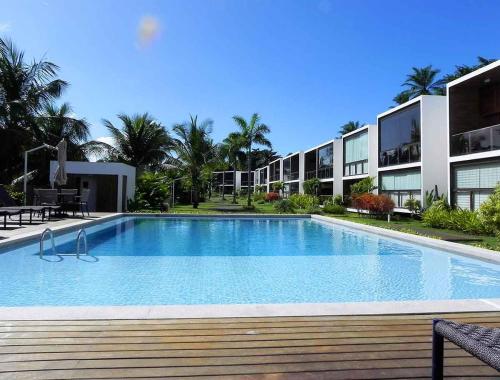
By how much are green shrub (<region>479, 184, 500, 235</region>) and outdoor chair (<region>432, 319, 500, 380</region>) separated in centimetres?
1138

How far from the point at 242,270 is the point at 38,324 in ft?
16.3

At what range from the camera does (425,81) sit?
3844 centimetres

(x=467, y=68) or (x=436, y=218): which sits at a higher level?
(x=467, y=68)

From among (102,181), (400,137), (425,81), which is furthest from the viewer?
(425,81)

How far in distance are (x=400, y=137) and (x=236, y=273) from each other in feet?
52.7

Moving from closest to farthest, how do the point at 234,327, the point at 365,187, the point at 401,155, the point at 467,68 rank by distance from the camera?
the point at 234,327, the point at 401,155, the point at 365,187, the point at 467,68

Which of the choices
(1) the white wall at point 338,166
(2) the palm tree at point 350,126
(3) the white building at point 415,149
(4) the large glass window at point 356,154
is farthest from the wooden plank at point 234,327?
(2) the palm tree at point 350,126

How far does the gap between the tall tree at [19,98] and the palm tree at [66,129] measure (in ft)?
2.04

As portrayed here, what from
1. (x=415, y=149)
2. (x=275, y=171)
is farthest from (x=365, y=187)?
(x=275, y=171)

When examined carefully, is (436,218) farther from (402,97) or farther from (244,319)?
(402,97)

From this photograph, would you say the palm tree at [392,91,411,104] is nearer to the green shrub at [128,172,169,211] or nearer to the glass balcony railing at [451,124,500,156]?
the glass balcony railing at [451,124,500,156]

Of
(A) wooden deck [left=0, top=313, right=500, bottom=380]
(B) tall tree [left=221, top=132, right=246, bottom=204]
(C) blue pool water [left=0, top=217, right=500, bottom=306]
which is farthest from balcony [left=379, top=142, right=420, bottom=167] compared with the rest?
(A) wooden deck [left=0, top=313, right=500, bottom=380]

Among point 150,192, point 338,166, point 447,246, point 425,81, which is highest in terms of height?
point 425,81

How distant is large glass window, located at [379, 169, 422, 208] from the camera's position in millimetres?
19467
